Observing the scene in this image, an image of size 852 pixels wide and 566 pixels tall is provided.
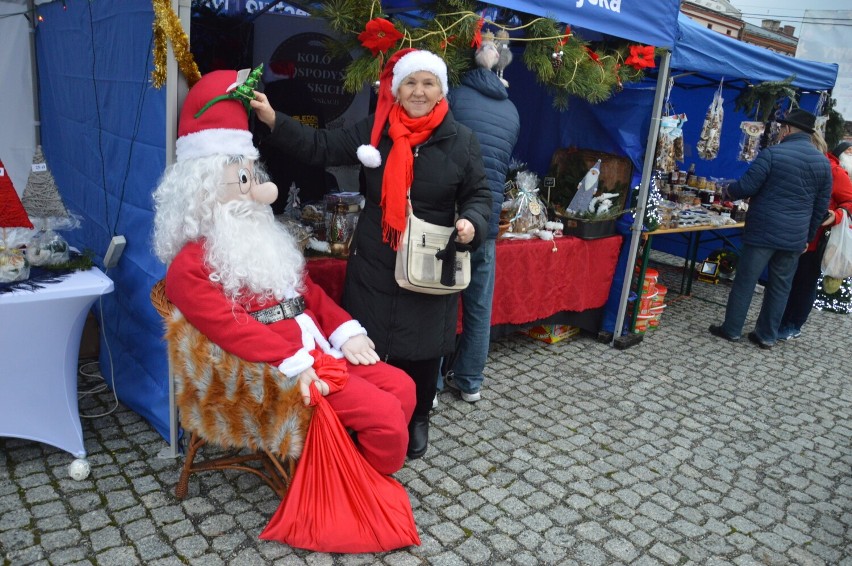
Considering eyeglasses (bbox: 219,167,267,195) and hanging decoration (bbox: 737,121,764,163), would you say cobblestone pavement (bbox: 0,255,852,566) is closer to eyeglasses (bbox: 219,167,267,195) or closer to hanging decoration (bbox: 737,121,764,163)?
eyeglasses (bbox: 219,167,267,195)

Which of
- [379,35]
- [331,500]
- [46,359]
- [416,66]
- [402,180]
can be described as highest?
[379,35]

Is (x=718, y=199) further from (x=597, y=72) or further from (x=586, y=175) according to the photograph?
(x=597, y=72)

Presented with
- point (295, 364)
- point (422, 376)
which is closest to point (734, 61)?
point (422, 376)

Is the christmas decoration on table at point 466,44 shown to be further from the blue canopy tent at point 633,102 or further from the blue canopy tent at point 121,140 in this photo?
the blue canopy tent at point 633,102

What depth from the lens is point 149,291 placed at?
3.02 metres

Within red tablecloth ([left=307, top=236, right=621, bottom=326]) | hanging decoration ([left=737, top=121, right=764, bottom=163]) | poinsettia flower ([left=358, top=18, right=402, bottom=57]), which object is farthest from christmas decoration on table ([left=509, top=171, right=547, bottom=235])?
hanging decoration ([left=737, top=121, right=764, bottom=163])

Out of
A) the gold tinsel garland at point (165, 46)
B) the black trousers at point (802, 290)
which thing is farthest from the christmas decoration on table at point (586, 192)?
the gold tinsel garland at point (165, 46)

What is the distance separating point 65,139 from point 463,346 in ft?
9.01

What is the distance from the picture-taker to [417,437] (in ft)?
11.1

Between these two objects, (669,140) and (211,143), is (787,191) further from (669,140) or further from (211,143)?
(211,143)

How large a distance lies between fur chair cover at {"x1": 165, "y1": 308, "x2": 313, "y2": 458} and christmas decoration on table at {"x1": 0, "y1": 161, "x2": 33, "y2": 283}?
2.49 ft

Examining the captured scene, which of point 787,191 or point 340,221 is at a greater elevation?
point 787,191

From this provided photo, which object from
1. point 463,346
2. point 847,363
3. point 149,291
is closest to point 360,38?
point 149,291

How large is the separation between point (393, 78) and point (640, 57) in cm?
228
